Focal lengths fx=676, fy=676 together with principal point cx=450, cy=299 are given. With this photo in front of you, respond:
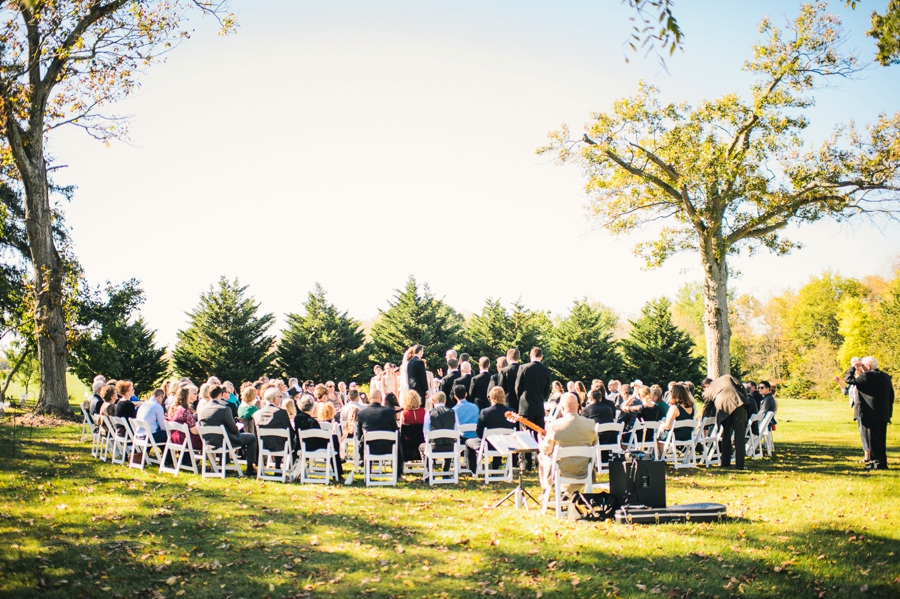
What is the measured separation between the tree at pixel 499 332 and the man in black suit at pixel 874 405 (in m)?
21.6

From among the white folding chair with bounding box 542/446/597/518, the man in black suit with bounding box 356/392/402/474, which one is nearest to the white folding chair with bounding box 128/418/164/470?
the man in black suit with bounding box 356/392/402/474

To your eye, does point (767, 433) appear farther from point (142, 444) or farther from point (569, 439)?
point (142, 444)

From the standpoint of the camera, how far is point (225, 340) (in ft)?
101

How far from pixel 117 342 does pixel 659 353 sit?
24.5 metres

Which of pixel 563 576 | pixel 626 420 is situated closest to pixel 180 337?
pixel 626 420

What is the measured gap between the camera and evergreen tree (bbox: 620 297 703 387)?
33.6 meters

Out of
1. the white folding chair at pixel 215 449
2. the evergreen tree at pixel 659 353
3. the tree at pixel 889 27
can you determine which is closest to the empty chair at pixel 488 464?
the white folding chair at pixel 215 449

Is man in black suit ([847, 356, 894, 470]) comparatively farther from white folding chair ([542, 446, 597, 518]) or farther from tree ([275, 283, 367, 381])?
tree ([275, 283, 367, 381])

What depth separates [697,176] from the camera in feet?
61.4

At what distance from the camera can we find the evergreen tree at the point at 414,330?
32.9 m

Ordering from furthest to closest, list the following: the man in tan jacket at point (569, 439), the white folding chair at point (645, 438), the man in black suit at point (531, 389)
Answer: the man in black suit at point (531, 389)
the white folding chair at point (645, 438)
the man in tan jacket at point (569, 439)

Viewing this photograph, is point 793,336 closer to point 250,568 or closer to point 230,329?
point 230,329

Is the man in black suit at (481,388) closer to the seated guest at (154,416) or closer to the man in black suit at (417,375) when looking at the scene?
the man in black suit at (417,375)

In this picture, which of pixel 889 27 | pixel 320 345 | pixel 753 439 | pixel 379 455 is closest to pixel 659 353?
pixel 320 345
